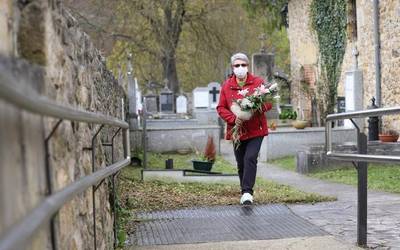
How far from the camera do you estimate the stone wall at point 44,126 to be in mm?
1657

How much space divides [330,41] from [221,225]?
13.9 m

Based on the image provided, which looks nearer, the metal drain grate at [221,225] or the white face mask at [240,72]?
the metal drain grate at [221,225]

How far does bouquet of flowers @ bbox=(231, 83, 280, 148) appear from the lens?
6.81 meters

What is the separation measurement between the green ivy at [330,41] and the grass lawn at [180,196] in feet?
30.7

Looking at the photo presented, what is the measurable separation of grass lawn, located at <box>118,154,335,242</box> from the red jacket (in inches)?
33.1

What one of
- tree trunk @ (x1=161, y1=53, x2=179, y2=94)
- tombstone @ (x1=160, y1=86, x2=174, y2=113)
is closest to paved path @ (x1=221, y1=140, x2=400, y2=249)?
tombstone @ (x1=160, y1=86, x2=174, y2=113)

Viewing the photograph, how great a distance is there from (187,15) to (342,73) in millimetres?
14448

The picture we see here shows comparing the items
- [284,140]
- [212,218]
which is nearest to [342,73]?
[284,140]

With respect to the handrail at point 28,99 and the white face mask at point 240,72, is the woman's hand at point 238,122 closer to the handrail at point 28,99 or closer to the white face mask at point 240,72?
the white face mask at point 240,72

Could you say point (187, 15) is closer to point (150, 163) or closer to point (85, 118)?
point (150, 163)

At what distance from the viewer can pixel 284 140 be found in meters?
14.8

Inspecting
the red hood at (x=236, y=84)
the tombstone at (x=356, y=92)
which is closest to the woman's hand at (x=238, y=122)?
the red hood at (x=236, y=84)

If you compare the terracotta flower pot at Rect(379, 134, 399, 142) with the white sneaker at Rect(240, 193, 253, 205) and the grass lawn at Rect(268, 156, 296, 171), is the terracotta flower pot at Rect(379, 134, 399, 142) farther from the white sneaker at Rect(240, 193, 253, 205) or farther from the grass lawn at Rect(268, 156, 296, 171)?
the white sneaker at Rect(240, 193, 253, 205)

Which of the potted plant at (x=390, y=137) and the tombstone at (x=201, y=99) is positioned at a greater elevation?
the tombstone at (x=201, y=99)
